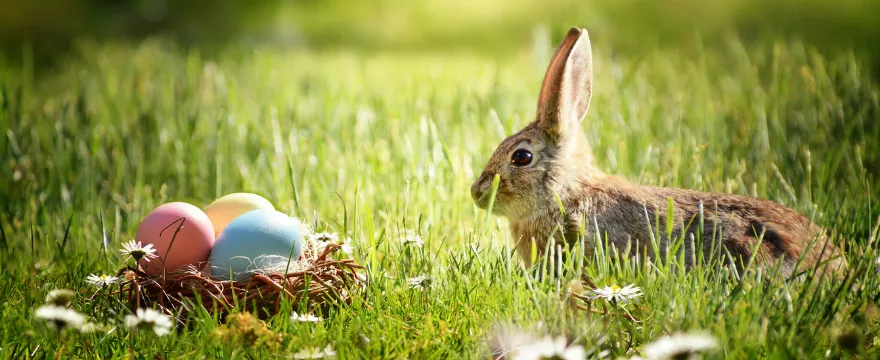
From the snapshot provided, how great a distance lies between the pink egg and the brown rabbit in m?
1.06

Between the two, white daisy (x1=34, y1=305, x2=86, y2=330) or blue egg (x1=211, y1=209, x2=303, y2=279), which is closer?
white daisy (x1=34, y1=305, x2=86, y2=330)

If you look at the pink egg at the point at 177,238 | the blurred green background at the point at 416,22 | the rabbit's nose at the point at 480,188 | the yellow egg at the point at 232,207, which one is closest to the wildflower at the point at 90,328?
the pink egg at the point at 177,238

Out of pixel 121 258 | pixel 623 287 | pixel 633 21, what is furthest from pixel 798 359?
pixel 633 21

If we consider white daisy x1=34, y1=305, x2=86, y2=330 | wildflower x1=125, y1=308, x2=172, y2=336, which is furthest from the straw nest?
white daisy x1=34, y1=305, x2=86, y2=330

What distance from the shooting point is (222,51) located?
9.63 meters

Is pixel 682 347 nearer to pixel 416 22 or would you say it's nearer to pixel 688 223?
pixel 688 223

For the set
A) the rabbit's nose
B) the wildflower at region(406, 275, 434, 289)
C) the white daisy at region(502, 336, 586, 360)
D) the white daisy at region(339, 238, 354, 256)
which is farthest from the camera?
the rabbit's nose

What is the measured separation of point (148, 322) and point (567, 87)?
1781 millimetres

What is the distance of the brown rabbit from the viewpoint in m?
3.19

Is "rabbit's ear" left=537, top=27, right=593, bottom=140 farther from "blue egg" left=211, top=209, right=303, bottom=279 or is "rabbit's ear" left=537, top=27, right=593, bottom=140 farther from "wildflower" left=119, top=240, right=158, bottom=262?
"wildflower" left=119, top=240, right=158, bottom=262

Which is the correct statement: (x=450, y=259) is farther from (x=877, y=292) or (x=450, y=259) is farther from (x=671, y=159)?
(x=671, y=159)

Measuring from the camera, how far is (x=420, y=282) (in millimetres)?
3047

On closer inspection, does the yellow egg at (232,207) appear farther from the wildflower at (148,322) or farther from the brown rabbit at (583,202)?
the wildflower at (148,322)

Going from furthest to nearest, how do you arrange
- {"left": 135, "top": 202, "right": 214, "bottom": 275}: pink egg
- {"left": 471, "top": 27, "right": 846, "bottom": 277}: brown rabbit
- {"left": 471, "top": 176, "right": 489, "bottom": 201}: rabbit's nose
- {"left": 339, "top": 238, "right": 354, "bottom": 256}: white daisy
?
{"left": 471, "top": 176, "right": 489, "bottom": 201}: rabbit's nose < {"left": 339, "top": 238, "right": 354, "bottom": 256}: white daisy < {"left": 135, "top": 202, "right": 214, "bottom": 275}: pink egg < {"left": 471, "top": 27, "right": 846, "bottom": 277}: brown rabbit
